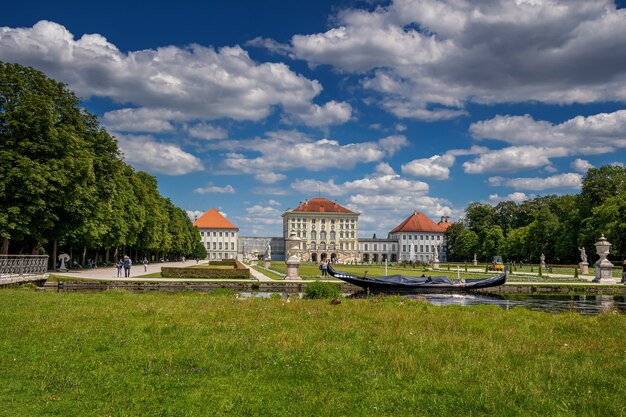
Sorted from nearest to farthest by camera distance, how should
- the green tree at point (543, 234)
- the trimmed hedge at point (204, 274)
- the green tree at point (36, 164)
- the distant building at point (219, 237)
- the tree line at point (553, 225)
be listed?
the green tree at point (36, 164)
the trimmed hedge at point (204, 274)
the tree line at point (553, 225)
the green tree at point (543, 234)
the distant building at point (219, 237)

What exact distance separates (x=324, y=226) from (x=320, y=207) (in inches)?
201

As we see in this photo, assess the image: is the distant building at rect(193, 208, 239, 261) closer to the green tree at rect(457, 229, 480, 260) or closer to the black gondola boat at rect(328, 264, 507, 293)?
the green tree at rect(457, 229, 480, 260)

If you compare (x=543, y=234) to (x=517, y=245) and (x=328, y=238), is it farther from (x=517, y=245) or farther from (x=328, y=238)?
(x=328, y=238)

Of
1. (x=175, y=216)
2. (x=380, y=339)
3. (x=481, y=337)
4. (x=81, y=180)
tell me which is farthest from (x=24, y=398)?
(x=175, y=216)

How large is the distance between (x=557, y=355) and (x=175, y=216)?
77.4 m

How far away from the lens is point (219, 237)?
15175 centimetres

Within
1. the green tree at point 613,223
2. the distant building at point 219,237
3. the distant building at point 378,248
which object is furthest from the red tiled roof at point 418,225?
the green tree at point 613,223

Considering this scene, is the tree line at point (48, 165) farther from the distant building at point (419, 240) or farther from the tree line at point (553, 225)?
the distant building at point (419, 240)

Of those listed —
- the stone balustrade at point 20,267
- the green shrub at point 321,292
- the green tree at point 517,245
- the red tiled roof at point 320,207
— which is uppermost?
the red tiled roof at point 320,207

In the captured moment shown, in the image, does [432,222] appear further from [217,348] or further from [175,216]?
[217,348]

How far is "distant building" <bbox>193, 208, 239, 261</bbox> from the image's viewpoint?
150 meters

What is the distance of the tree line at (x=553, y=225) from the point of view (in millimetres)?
56062

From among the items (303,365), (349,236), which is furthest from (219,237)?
(303,365)

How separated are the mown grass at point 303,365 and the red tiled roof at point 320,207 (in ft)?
438
